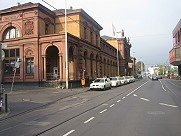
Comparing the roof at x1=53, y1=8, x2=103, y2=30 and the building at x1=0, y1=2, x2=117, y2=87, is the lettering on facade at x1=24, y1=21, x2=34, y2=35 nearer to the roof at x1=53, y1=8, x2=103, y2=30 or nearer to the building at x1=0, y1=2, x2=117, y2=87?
the building at x1=0, y1=2, x2=117, y2=87

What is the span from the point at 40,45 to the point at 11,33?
21.3 feet

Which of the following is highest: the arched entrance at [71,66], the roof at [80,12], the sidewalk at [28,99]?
the roof at [80,12]

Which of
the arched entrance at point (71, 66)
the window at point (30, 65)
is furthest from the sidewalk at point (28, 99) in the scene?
the arched entrance at point (71, 66)

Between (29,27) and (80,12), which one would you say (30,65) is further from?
(80,12)

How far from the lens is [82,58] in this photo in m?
44.2

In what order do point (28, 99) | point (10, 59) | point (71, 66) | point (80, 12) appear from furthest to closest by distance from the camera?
point (80, 12) → point (71, 66) → point (10, 59) → point (28, 99)

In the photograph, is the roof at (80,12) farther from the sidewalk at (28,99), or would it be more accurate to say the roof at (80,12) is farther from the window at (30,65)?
the sidewalk at (28,99)

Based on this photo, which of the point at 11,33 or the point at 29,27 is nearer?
the point at 29,27

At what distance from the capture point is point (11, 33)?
42188mm

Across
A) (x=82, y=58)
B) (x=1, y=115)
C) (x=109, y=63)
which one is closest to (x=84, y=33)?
(x=82, y=58)

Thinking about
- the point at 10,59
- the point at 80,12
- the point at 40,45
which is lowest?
the point at 10,59

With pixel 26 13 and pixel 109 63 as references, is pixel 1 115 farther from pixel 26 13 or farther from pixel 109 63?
pixel 109 63

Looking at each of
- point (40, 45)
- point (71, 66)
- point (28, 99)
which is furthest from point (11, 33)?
point (28, 99)

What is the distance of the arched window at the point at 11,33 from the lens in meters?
41.5
